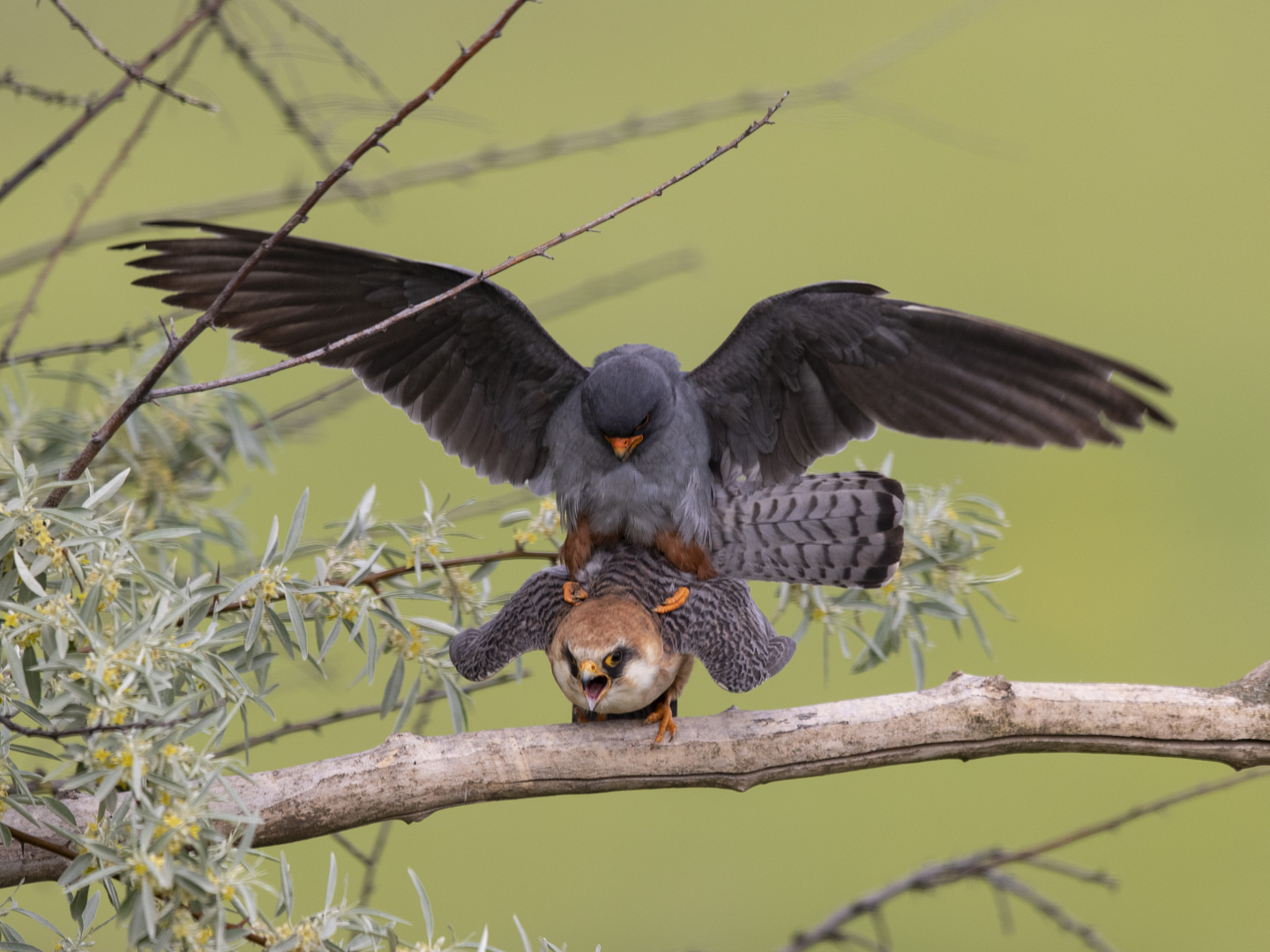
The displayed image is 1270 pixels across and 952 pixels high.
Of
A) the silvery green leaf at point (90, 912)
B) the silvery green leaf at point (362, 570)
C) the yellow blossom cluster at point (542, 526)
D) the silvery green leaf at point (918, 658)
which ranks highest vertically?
the yellow blossom cluster at point (542, 526)

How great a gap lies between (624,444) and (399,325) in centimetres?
44

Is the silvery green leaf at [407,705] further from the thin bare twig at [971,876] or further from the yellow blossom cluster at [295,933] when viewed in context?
the thin bare twig at [971,876]

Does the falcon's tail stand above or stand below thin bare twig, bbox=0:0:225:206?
below

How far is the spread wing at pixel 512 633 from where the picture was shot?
1.60 m

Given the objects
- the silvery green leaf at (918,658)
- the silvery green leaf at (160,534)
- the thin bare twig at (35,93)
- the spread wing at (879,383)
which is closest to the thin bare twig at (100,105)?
the thin bare twig at (35,93)

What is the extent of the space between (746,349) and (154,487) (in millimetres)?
1090

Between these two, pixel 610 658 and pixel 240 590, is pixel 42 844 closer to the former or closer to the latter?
pixel 240 590

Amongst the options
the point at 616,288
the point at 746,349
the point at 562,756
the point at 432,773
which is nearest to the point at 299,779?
the point at 432,773

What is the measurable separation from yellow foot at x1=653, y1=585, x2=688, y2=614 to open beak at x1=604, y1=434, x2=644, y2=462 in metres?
0.23

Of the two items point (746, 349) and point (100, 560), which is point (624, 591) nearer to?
point (746, 349)

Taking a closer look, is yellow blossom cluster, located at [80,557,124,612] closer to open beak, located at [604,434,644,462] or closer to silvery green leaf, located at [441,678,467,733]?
silvery green leaf, located at [441,678,467,733]

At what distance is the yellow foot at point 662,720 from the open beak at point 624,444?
1.29 feet

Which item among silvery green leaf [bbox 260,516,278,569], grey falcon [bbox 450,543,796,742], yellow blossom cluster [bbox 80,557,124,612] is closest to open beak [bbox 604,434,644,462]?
grey falcon [bbox 450,543,796,742]

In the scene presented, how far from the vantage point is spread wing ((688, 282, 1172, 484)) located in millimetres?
1595
